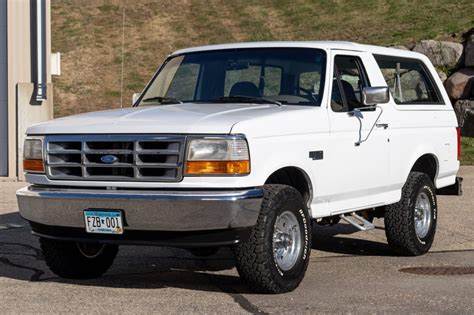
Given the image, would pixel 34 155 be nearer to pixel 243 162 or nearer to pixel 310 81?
pixel 243 162

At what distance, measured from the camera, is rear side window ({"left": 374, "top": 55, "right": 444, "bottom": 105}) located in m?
9.41

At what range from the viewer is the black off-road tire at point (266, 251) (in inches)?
274

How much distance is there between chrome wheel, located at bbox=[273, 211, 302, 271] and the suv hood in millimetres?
812

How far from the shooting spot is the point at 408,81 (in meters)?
9.84

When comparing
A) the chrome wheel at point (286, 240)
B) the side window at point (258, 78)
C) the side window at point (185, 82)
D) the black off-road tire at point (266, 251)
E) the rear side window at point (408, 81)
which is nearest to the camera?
the black off-road tire at point (266, 251)

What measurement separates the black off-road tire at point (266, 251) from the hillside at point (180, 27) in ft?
72.2

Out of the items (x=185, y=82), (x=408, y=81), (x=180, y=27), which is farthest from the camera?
(x=180, y=27)

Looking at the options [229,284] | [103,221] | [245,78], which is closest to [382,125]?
[245,78]

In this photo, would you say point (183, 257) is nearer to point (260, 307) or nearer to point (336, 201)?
point (336, 201)

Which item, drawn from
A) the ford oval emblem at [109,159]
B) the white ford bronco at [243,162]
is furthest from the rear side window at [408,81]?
the ford oval emblem at [109,159]

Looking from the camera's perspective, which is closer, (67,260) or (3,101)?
(67,260)

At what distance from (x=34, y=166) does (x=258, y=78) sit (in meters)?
2.09

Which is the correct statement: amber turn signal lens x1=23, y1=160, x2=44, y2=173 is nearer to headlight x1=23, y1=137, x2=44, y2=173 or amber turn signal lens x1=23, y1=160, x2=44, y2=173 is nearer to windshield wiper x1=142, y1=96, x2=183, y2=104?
headlight x1=23, y1=137, x2=44, y2=173

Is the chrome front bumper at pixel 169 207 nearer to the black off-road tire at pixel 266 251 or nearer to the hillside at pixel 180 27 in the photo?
the black off-road tire at pixel 266 251
